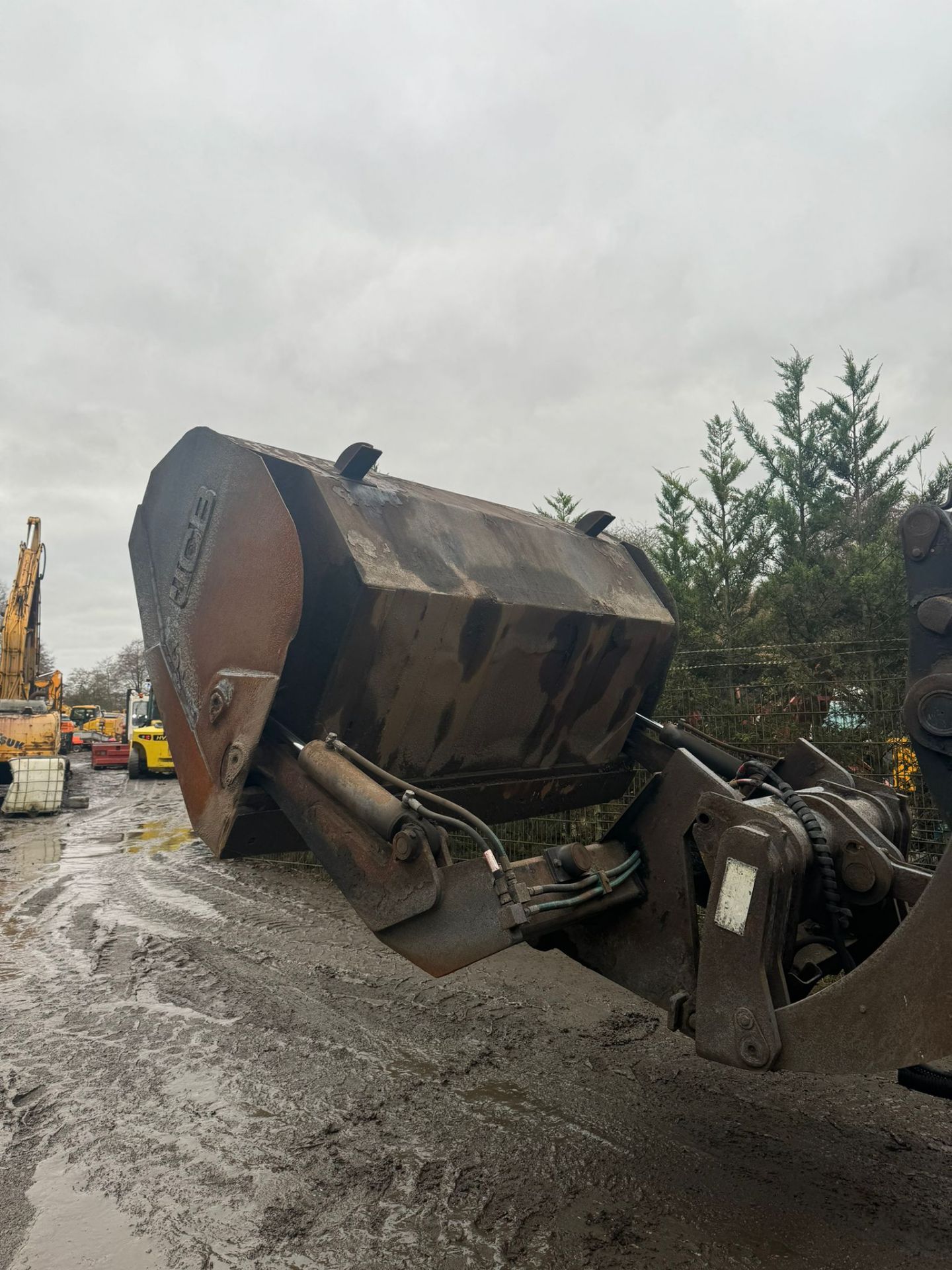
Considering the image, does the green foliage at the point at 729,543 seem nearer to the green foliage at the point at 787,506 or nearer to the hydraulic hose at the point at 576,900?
the green foliage at the point at 787,506

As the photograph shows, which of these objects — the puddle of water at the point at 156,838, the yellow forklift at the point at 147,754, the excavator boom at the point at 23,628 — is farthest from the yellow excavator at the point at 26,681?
the puddle of water at the point at 156,838

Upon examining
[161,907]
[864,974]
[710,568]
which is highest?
[710,568]

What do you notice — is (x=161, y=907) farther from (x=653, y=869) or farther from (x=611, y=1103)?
(x=653, y=869)

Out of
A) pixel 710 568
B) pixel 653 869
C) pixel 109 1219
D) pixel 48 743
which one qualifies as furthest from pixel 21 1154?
pixel 48 743

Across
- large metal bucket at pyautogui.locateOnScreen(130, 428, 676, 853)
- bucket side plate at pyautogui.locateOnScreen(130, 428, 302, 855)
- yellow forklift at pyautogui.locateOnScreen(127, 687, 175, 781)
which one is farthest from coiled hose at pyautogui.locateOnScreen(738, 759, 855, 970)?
yellow forklift at pyautogui.locateOnScreen(127, 687, 175, 781)

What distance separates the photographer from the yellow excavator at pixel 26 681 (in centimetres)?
1642

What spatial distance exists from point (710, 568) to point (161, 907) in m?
7.39

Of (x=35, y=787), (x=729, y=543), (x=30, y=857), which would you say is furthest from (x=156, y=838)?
(x=729, y=543)

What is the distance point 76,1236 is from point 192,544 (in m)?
2.27

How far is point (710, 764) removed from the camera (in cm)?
364

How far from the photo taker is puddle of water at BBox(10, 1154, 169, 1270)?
244 cm

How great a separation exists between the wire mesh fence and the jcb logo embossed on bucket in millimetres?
2878

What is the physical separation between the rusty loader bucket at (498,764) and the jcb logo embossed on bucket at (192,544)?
0.01m

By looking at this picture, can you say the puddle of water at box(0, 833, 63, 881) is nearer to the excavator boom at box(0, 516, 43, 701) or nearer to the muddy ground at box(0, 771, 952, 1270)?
the muddy ground at box(0, 771, 952, 1270)
